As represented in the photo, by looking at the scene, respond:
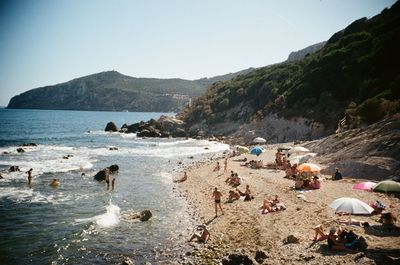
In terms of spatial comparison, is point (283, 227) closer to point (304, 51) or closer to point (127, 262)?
point (127, 262)

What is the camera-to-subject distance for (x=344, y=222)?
1482 cm

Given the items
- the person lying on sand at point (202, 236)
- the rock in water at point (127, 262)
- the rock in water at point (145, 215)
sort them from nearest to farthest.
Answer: the rock in water at point (127, 262) → the person lying on sand at point (202, 236) → the rock in water at point (145, 215)

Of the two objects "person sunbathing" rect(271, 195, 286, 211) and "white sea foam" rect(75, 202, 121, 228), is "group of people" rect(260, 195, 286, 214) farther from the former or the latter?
"white sea foam" rect(75, 202, 121, 228)

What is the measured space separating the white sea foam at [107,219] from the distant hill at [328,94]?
1016 inches

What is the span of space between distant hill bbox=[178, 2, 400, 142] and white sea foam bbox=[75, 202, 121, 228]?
25808 mm

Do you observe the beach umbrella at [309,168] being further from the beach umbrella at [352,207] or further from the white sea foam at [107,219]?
the white sea foam at [107,219]

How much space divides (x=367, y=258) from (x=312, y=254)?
1.97 m

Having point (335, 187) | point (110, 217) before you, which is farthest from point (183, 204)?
point (335, 187)

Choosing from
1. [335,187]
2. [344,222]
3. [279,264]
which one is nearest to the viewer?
[279,264]

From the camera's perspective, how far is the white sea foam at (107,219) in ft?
59.7

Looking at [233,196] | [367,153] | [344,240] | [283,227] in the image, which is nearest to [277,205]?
[283,227]

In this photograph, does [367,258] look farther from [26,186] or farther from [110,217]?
[26,186]

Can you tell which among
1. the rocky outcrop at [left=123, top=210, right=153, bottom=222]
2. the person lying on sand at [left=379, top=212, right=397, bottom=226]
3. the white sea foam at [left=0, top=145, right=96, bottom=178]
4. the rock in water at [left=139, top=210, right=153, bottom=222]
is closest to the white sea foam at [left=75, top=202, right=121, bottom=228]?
the rocky outcrop at [left=123, top=210, right=153, bottom=222]

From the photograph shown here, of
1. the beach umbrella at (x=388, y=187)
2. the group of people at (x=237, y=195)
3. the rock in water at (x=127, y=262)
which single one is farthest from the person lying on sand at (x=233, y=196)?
the rock in water at (x=127, y=262)
